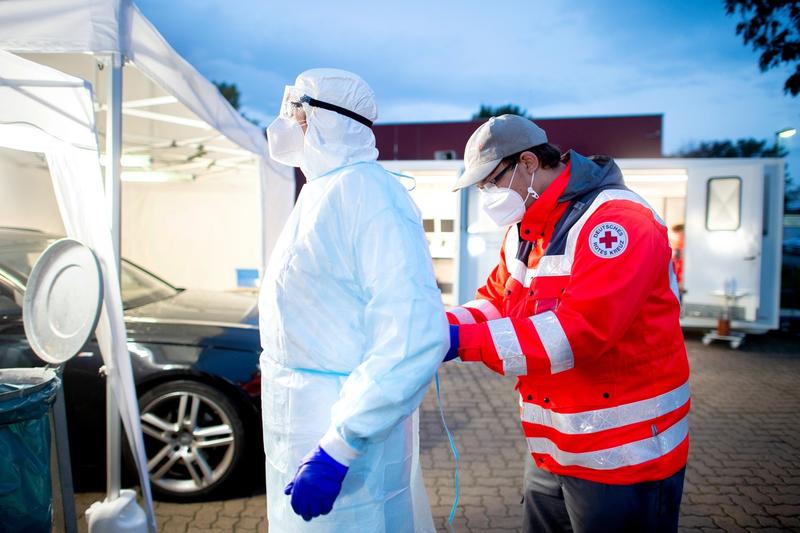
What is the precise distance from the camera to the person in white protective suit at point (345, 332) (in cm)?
135

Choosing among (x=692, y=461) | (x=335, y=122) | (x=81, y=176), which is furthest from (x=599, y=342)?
(x=692, y=461)

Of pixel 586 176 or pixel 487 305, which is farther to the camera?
pixel 487 305

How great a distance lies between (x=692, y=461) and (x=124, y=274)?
4.81 m

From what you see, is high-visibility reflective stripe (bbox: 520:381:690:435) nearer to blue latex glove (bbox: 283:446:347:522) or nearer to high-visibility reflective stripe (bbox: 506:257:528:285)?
high-visibility reflective stripe (bbox: 506:257:528:285)

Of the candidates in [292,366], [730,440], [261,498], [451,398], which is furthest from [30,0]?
[730,440]

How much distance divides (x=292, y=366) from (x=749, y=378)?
22.3ft

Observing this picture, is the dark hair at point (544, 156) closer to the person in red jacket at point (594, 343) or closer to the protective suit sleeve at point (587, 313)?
the person in red jacket at point (594, 343)

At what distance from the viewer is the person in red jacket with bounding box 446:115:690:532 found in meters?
1.62

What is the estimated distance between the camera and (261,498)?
11.6ft

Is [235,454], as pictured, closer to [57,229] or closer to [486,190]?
[486,190]

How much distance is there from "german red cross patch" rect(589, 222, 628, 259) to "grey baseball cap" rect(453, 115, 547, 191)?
1.44 ft

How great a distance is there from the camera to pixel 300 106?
1.74 metres

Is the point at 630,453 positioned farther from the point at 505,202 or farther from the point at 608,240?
the point at 505,202

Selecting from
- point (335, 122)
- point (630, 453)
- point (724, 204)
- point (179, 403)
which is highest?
point (724, 204)
